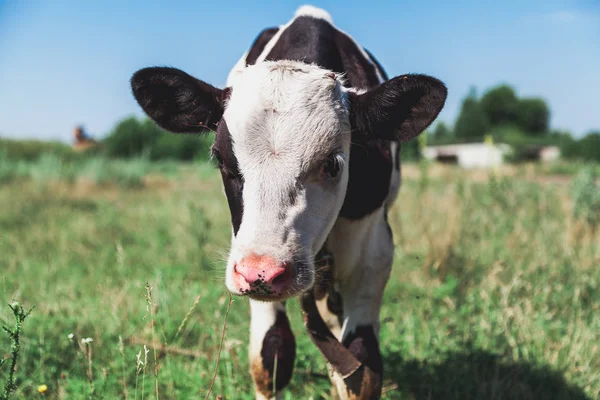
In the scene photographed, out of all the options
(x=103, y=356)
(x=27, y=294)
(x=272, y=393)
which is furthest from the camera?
(x=27, y=294)

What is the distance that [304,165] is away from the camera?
6.72 ft

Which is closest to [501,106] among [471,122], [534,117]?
[534,117]

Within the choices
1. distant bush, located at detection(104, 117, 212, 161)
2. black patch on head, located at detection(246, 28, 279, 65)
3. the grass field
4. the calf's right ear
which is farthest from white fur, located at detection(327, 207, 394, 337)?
distant bush, located at detection(104, 117, 212, 161)

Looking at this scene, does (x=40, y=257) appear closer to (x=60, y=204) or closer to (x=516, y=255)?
(x=60, y=204)

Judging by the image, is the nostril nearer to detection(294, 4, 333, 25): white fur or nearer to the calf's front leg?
the calf's front leg

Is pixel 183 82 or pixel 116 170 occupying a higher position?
pixel 183 82

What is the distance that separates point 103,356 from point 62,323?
654mm

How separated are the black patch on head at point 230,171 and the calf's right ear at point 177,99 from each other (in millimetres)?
213

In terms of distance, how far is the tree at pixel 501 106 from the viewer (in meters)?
84.8

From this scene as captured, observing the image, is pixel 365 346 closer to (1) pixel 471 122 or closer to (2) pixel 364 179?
(2) pixel 364 179

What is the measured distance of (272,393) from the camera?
2.69m

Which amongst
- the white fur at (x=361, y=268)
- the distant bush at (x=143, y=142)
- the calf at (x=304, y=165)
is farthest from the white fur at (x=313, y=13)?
the distant bush at (x=143, y=142)

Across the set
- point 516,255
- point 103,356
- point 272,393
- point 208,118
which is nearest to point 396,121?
point 208,118

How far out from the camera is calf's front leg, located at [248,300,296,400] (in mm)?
2664
